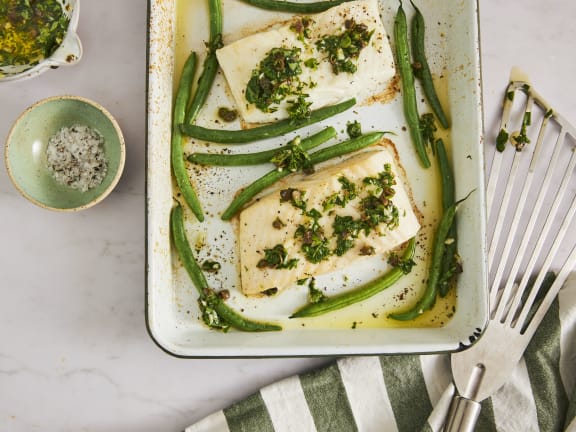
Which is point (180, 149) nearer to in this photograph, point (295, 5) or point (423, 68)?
point (295, 5)

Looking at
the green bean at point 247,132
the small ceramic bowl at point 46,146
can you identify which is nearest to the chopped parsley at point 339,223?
the green bean at point 247,132

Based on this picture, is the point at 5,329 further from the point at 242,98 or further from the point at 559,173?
the point at 559,173

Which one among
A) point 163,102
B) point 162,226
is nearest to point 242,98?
point 163,102

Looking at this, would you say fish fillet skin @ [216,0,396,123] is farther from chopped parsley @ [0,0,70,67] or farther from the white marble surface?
chopped parsley @ [0,0,70,67]

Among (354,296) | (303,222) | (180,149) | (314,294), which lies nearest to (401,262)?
(354,296)

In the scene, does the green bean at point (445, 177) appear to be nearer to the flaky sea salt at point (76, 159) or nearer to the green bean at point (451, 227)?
the green bean at point (451, 227)

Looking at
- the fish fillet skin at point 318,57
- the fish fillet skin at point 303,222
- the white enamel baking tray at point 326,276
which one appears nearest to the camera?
the white enamel baking tray at point 326,276

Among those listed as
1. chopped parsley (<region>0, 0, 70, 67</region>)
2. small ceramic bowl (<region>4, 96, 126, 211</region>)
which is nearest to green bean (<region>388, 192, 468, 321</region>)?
small ceramic bowl (<region>4, 96, 126, 211</region>)
